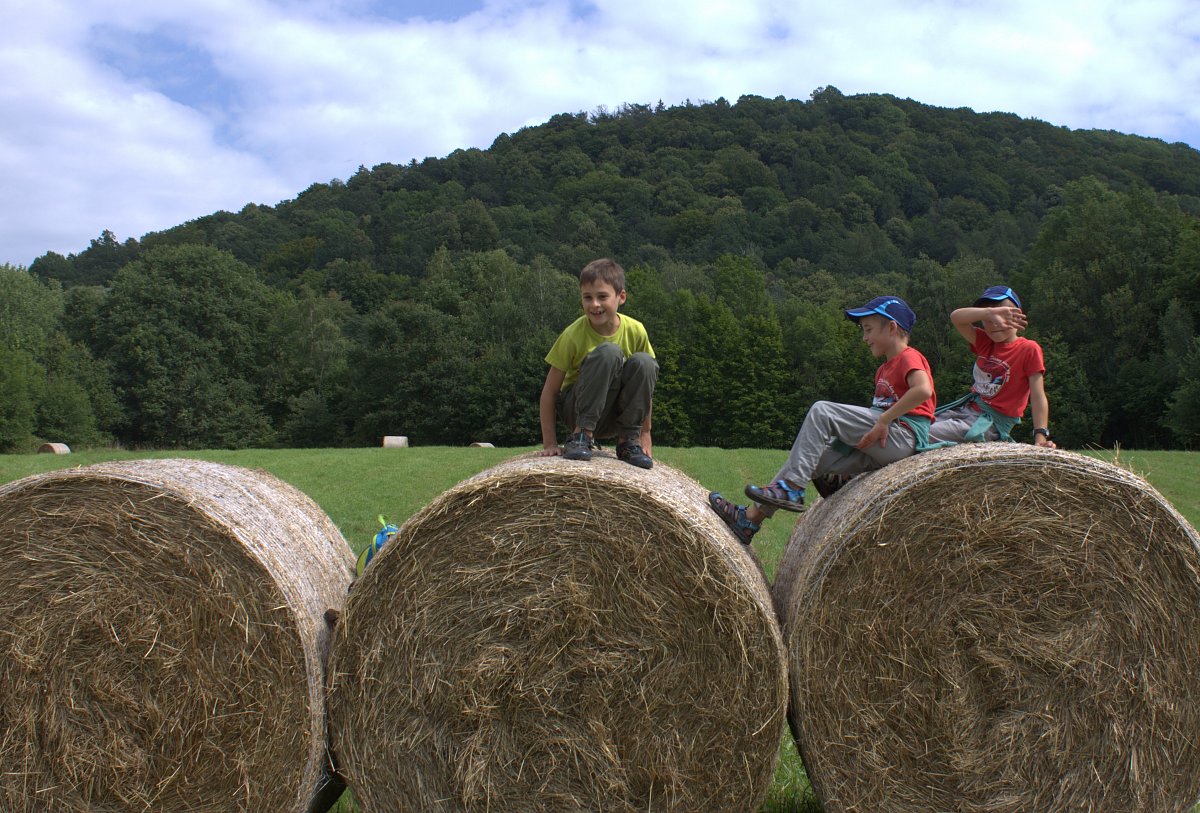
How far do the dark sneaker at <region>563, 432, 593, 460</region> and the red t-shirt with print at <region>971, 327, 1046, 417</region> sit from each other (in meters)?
2.29

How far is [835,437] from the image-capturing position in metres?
5.14

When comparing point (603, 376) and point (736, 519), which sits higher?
point (603, 376)

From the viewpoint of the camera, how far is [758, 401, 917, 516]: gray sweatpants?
502 cm

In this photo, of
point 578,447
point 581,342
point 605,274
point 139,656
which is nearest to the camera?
point 139,656

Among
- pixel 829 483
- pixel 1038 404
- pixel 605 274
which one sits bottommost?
pixel 829 483

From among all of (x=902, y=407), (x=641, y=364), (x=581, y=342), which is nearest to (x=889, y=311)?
(x=902, y=407)

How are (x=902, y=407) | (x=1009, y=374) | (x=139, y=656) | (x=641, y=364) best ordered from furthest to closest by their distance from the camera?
(x=641, y=364) → (x=1009, y=374) → (x=902, y=407) → (x=139, y=656)

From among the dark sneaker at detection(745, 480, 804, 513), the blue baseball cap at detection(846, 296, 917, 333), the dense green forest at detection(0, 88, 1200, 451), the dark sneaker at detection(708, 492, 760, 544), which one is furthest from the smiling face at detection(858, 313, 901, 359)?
the dense green forest at detection(0, 88, 1200, 451)

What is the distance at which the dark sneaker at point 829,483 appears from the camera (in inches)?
212

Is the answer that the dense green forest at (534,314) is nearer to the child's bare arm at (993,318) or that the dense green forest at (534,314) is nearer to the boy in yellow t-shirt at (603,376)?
the child's bare arm at (993,318)

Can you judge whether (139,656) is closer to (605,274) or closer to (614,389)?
(614,389)

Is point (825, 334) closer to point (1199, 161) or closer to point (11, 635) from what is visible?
point (11, 635)

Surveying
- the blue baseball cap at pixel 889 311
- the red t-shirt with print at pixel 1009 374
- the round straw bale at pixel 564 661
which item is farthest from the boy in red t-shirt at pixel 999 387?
the round straw bale at pixel 564 661

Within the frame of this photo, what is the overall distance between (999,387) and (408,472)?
55.5ft
